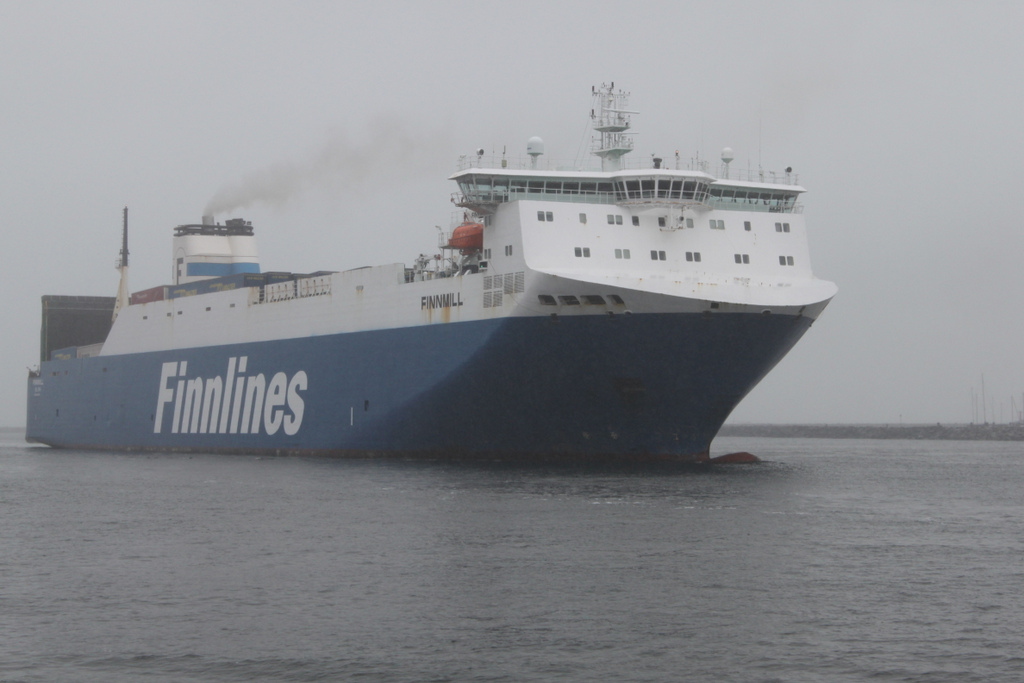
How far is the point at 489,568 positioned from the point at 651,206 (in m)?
18.4

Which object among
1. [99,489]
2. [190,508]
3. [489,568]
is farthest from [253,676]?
[99,489]

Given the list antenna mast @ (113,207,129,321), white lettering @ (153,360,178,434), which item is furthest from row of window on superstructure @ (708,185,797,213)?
antenna mast @ (113,207,129,321)

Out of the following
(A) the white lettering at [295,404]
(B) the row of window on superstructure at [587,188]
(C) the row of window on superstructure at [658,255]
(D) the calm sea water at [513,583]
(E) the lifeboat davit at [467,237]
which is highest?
(B) the row of window on superstructure at [587,188]

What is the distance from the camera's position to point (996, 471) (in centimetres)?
4231

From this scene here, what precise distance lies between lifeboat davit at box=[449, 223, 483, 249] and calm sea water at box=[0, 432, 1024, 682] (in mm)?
8230

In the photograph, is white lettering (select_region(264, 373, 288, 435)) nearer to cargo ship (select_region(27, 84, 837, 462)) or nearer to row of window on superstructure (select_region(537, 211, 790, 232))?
cargo ship (select_region(27, 84, 837, 462))

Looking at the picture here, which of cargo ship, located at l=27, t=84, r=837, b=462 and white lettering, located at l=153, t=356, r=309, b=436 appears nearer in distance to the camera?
cargo ship, located at l=27, t=84, r=837, b=462

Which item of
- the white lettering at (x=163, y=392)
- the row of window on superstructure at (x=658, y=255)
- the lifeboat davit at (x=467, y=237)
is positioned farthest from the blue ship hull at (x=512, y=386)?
the white lettering at (x=163, y=392)

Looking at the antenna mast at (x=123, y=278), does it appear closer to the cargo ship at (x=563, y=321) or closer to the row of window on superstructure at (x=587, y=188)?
the cargo ship at (x=563, y=321)

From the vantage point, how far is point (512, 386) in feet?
112

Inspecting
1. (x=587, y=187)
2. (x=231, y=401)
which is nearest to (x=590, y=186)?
(x=587, y=187)

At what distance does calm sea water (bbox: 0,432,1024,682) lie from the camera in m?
13.4

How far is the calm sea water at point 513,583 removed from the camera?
44.0ft

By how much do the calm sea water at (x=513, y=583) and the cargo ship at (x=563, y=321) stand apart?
372 cm
